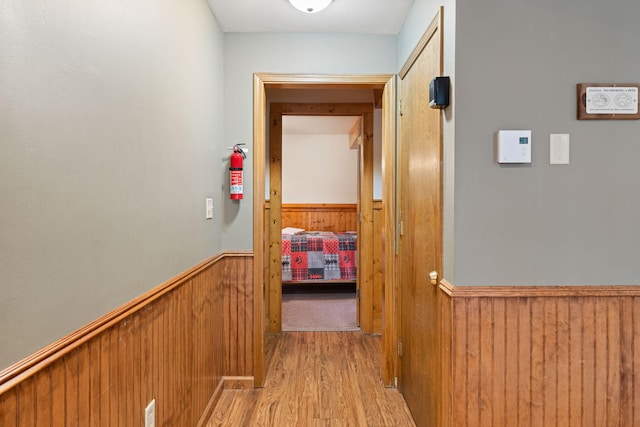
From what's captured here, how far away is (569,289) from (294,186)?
5.75m

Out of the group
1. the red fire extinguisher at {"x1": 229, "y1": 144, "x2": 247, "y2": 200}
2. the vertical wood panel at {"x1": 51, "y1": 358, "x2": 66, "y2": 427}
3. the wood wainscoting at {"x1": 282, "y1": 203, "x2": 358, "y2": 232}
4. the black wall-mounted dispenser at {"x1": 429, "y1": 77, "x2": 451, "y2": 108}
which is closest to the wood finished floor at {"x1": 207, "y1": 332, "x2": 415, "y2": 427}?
the red fire extinguisher at {"x1": 229, "y1": 144, "x2": 247, "y2": 200}

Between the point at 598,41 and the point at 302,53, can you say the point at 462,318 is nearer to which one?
the point at 598,41

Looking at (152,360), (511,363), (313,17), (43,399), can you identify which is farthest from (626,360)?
(313,17)

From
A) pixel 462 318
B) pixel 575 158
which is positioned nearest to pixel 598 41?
pixel 575 158

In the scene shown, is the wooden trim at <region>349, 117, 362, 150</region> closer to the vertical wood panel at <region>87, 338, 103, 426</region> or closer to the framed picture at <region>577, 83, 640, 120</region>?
the framed picture at <region>577, 83, 640, 120</region>

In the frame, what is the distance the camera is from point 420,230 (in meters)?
1.99

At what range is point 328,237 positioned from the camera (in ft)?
16.4

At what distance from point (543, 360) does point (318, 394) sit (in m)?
1.41

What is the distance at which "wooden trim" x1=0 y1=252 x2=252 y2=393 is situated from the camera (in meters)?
0.77

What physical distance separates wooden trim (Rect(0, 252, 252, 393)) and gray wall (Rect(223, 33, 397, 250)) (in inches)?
40.0

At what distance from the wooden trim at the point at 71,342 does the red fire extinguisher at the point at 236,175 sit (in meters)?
0.99

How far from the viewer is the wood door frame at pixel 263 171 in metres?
2.54

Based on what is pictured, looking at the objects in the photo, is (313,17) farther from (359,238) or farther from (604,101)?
(359,238)

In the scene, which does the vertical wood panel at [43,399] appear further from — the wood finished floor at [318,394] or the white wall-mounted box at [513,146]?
the white wall-mounted box at [513,146]
